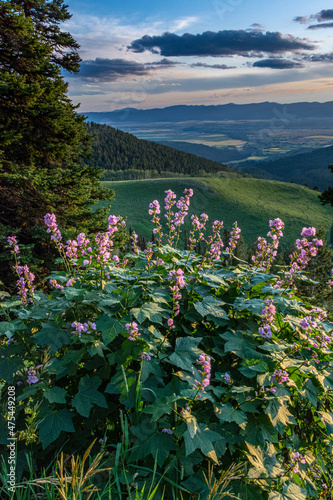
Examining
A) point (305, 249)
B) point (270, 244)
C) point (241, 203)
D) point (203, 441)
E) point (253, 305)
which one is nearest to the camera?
point (203, 441)

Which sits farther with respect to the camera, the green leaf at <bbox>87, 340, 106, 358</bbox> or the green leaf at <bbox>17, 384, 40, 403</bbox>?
the green leaf at <bbox>87, 340, 106, 358</bbox>

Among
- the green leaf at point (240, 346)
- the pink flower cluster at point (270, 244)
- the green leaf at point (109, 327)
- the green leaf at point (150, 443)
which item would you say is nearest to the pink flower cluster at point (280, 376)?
the green leaf at point (240, 346)

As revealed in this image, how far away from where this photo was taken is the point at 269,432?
2.52 meters

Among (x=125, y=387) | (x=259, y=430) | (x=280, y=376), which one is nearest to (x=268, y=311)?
(x=280, y=376)

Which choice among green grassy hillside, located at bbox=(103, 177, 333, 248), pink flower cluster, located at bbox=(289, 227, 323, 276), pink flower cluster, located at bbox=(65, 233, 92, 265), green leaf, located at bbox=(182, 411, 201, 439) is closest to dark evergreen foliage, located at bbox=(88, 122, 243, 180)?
green grassy hillside, located at bbox=(103, 177, 333, 248)

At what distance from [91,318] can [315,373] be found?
2.20 m

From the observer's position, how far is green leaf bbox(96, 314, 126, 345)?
2611 millimetres

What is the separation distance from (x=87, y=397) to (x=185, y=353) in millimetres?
912

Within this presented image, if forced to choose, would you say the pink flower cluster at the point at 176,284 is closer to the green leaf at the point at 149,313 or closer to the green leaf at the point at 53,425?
the green leaf at the point at 149,313

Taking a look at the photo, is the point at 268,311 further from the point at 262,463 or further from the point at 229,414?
the point at 262,463

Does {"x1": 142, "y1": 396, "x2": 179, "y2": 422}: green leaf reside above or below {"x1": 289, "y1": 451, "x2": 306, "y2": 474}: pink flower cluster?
above

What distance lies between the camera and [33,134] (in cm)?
1449

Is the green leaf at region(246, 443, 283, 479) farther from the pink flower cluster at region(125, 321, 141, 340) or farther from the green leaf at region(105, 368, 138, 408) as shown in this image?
the pink flower cluster at region(125, 321, 141, 340)

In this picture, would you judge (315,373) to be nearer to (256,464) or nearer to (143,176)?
(256,464)
